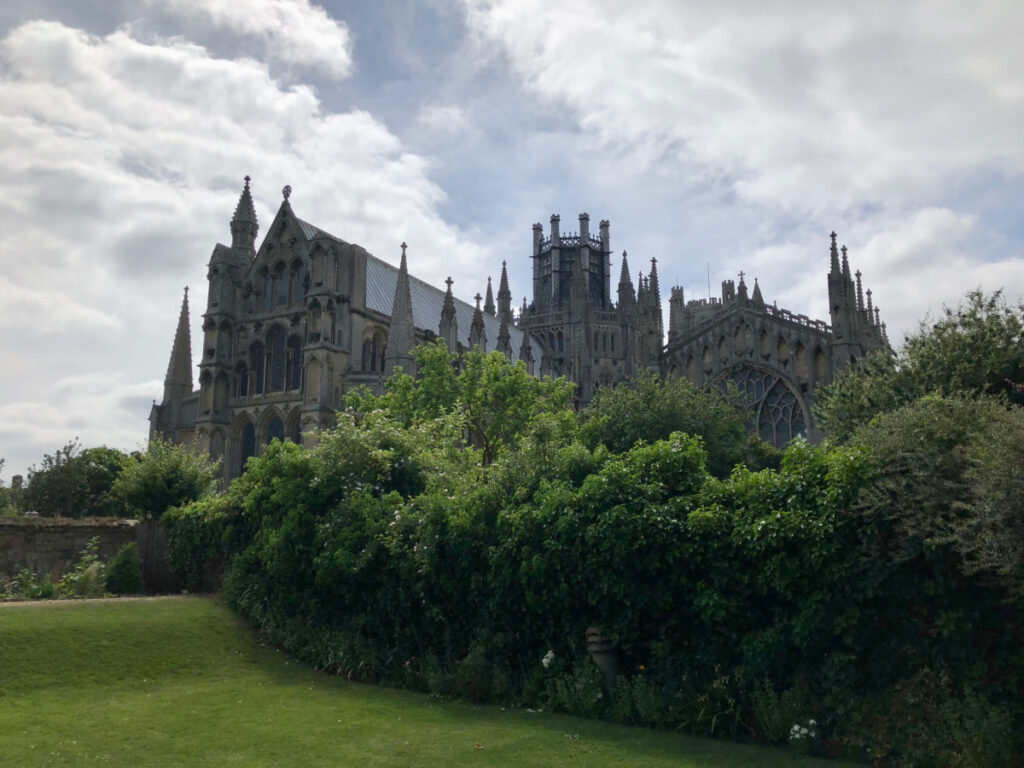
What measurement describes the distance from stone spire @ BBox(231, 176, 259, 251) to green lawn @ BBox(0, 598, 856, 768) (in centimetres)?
3753

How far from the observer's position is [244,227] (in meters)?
54.8

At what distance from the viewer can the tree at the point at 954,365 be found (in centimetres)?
1928

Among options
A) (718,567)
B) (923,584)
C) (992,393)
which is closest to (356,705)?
(718,567)

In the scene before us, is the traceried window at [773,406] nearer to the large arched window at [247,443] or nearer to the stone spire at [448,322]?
the stone spire at [448,322]

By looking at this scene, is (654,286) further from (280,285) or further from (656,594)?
(656,594)

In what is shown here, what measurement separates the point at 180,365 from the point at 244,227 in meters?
9.99

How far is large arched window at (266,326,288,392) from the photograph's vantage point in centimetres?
5019

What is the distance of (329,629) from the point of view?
20328mm

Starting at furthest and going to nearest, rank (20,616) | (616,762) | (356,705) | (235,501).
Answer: (235,501) < (20,616) < (356,705) < (616,762)

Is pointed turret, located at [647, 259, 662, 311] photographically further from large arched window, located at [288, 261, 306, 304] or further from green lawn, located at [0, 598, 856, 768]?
green lawn, located at [0, 598, 856, 768]

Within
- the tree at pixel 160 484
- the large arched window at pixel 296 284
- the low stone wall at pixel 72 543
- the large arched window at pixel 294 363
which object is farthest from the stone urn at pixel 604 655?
the large arched window at pixel 296 284

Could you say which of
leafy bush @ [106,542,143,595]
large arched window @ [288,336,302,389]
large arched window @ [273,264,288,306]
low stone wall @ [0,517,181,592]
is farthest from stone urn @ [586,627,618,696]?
large arched window @ [273,264,288,306]

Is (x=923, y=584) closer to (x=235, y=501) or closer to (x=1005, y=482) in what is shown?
(x=1005, y=482)

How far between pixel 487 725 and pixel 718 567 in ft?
16.0
